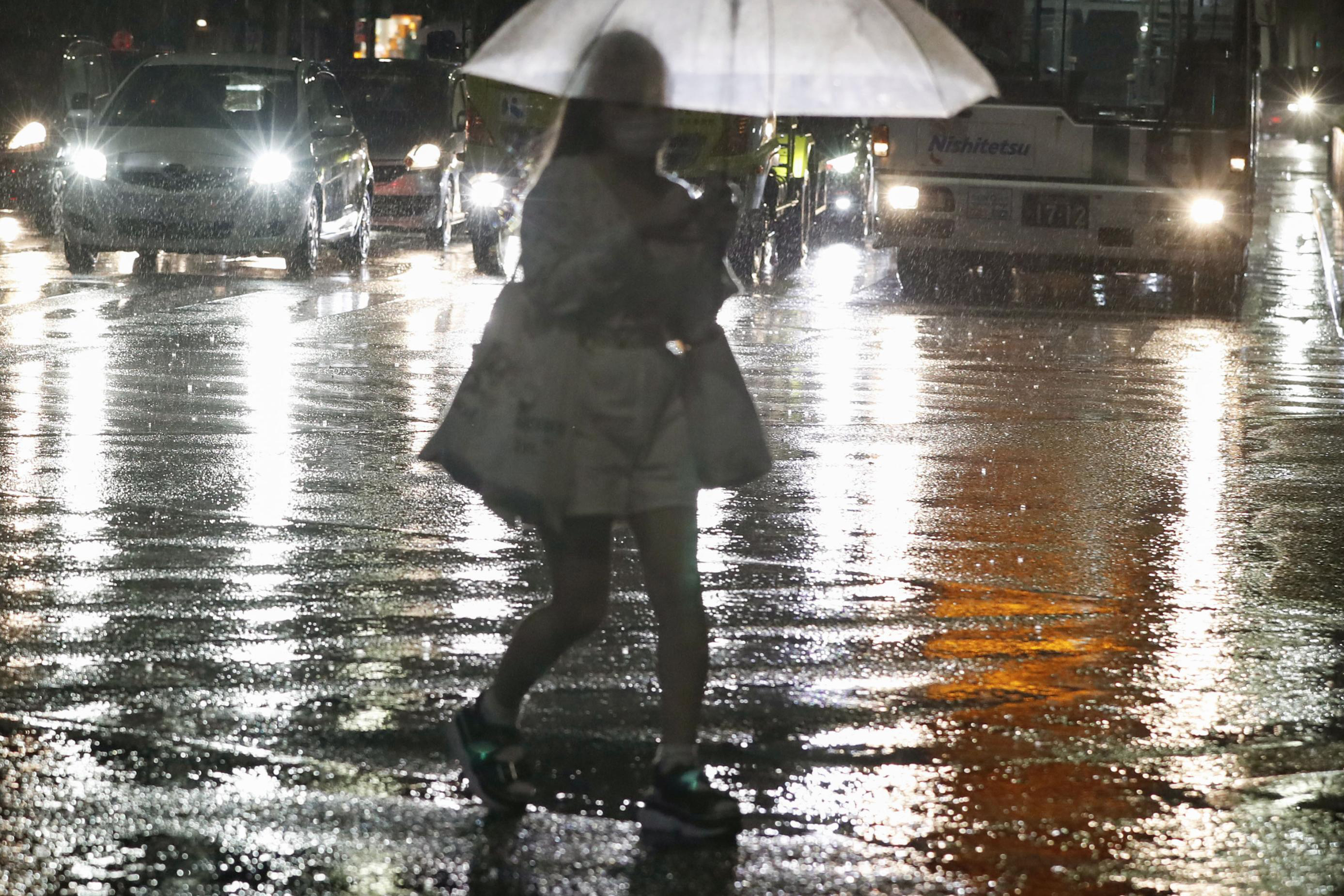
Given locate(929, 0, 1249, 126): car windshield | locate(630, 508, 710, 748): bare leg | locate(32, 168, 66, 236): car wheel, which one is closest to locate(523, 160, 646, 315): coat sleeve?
locate(630, 508, 710, 748): bare leg

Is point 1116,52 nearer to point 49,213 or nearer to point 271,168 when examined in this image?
point 271,168

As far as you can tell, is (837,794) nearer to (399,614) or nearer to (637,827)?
(637,827)

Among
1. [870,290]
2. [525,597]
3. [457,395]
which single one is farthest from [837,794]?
[870,290]

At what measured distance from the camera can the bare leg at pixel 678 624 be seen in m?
4.56

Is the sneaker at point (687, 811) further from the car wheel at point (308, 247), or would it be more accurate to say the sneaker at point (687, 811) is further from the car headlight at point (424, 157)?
the car headlight at point (424, 157)

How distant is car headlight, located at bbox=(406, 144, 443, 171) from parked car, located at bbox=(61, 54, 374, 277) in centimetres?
388

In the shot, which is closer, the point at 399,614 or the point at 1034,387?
the point at 399,614

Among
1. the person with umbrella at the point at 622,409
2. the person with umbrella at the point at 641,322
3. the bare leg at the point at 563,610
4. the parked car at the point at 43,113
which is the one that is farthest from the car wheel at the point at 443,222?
the person with umbrella at the point at 641,322

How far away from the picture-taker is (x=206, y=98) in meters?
19.8

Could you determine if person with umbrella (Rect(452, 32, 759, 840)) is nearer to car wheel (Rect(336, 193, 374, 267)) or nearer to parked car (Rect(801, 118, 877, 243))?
car wheel (Rect(336, 193, 374, 267))

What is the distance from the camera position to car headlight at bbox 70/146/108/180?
18.9 meters

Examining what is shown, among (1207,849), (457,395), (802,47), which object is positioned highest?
(802,47)

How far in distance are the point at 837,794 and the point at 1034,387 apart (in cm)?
810

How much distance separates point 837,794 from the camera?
15.9ft
